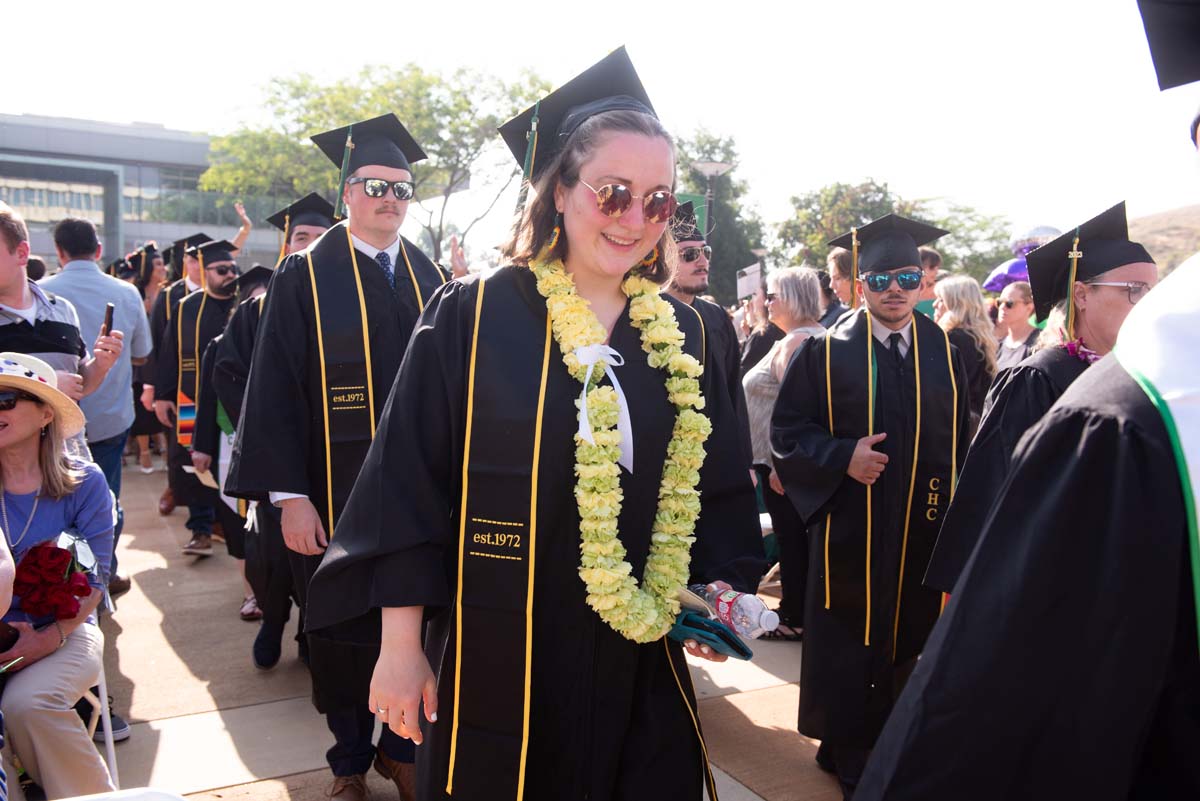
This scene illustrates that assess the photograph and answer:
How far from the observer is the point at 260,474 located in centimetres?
345

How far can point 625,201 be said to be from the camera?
2094 millimetres

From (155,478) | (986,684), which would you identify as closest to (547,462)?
→ (986,684)

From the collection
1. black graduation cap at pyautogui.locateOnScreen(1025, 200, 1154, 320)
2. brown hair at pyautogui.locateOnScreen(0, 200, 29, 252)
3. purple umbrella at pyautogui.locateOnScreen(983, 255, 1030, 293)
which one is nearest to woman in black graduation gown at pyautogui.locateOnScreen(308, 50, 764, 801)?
black graduation cap at pyautogui.locateOnScreen(1025, 200, 1154, 320)

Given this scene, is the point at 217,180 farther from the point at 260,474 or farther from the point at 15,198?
the point at 260,474

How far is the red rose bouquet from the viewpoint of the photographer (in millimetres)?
3131

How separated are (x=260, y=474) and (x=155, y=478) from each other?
8.09 meters

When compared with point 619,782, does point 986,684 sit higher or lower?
higher

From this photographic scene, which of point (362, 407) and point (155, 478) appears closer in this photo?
point (362, 407)

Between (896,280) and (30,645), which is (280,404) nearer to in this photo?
(30,645)

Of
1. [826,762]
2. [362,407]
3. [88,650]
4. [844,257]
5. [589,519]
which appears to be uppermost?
[844,257]

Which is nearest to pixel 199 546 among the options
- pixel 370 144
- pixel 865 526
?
pixel 370 144

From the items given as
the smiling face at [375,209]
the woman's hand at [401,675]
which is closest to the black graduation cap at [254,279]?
the smiling face at [375,209]

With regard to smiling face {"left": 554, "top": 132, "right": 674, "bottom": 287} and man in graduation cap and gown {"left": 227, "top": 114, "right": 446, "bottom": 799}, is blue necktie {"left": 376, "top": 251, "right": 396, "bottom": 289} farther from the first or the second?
smiling face {"left": 554, "top": 132, "right": 674, "bottom": 287}

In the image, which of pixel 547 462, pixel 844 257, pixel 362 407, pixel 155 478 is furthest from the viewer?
pixel 155 478
